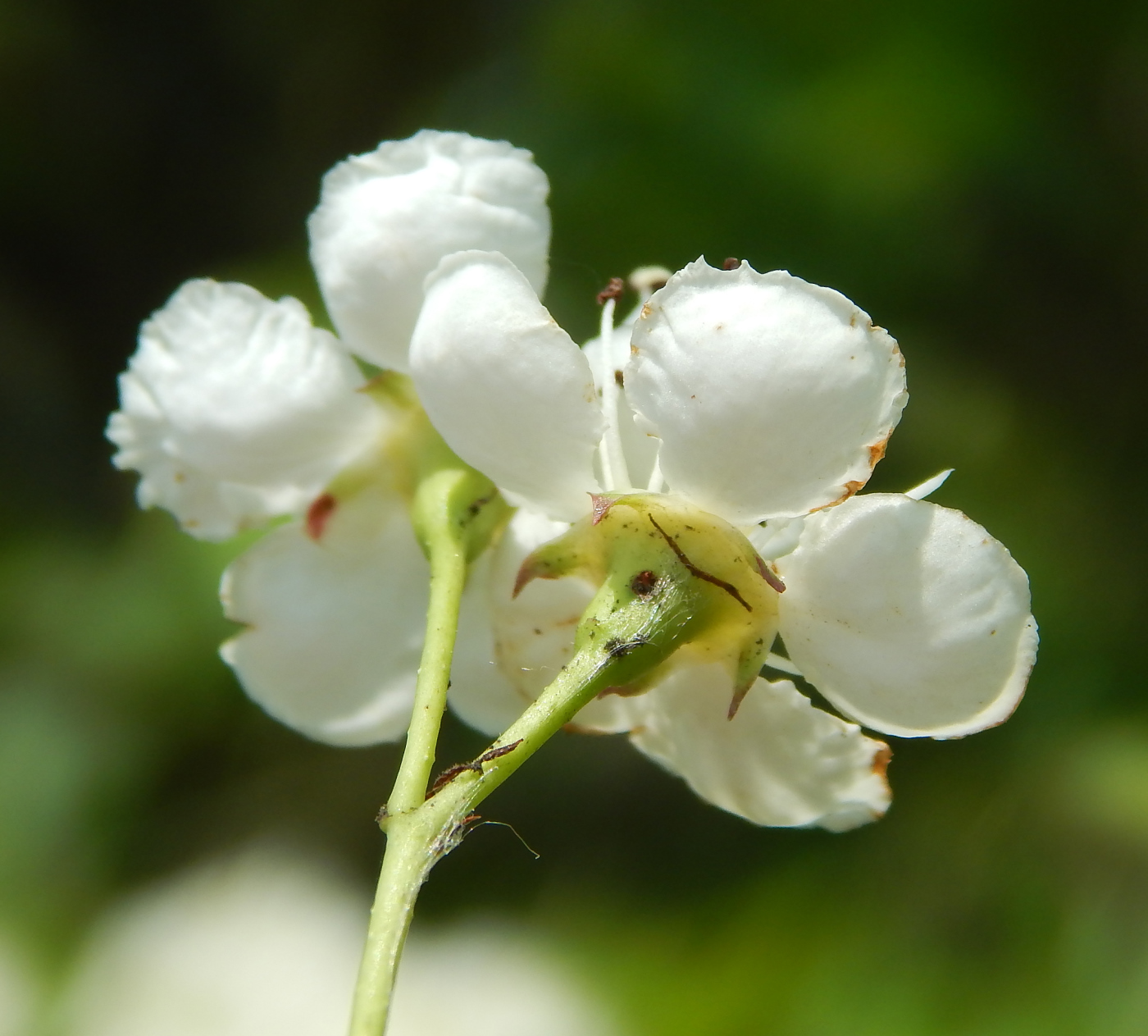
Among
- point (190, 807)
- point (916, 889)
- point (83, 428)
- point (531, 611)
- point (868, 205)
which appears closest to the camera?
point (531, 611)

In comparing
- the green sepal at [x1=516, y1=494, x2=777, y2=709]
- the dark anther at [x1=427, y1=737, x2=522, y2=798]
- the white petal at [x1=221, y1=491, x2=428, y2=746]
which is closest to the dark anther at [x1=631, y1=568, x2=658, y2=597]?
the green sepal at [x1=516, y1=494, x2=777, y2=709]

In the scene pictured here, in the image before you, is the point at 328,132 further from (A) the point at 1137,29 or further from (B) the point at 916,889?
(B) the point at 916,889

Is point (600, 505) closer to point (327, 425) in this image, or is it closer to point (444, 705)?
point (444, 705)

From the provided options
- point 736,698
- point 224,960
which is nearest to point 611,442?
point 736,698

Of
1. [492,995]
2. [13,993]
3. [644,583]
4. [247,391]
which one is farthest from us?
[13,993]

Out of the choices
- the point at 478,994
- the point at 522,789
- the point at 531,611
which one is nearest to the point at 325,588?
the point at 531,611

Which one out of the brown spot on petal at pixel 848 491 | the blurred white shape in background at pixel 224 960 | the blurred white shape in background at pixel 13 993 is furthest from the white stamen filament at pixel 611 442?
the blurred white shape in background at pixel 13 993

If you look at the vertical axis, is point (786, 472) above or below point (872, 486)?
above
